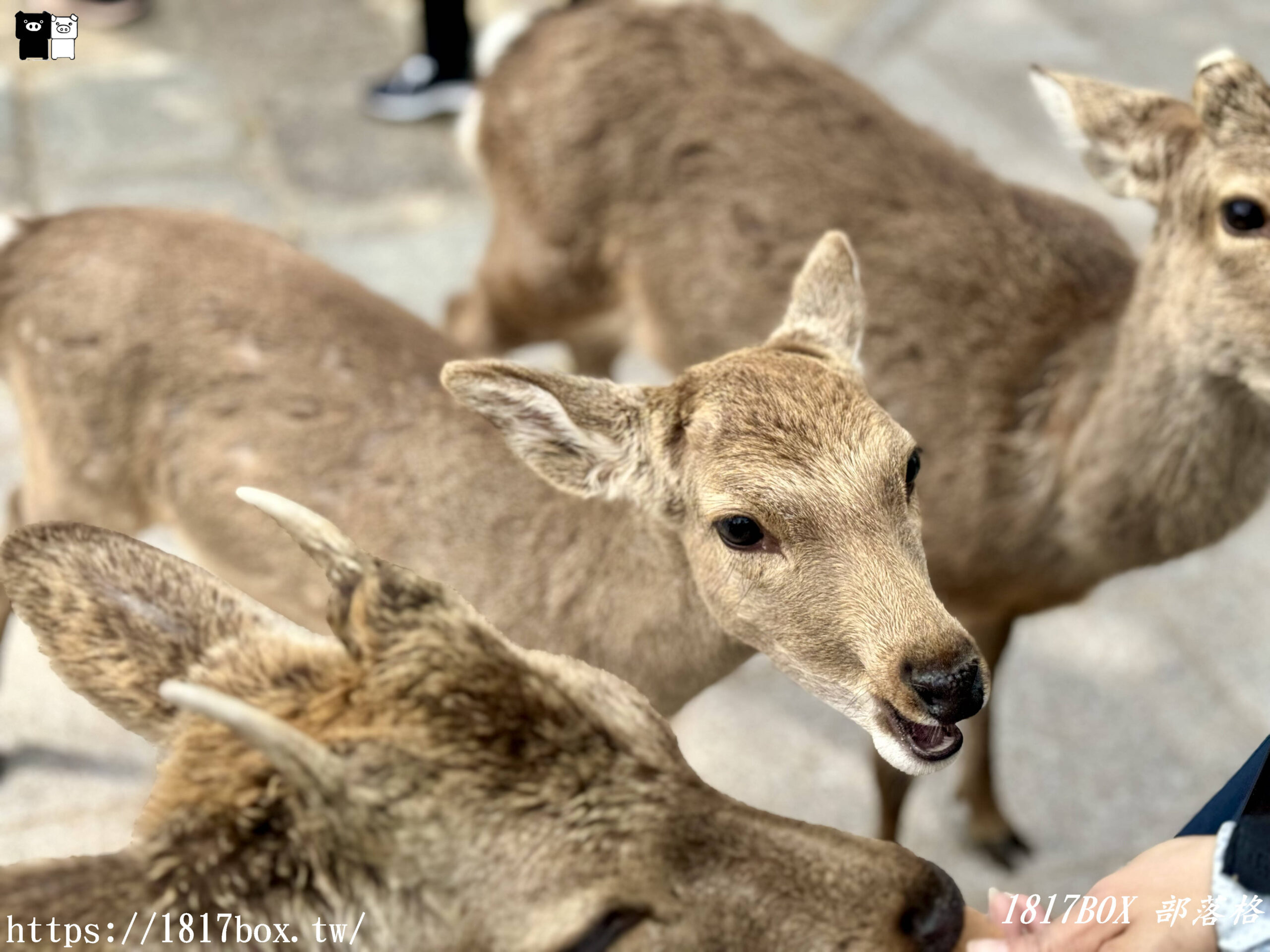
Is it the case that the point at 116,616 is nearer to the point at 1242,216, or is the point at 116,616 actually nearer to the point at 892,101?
the point at 1242,216

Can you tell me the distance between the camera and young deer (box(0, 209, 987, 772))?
8.25 ft

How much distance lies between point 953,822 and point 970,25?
17.0ft

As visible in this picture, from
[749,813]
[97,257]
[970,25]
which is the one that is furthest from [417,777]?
[970,25]

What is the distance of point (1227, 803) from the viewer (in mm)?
2586

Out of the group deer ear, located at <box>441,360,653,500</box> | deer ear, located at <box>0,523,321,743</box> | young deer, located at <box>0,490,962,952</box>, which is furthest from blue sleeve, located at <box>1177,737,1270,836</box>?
deer ear, located at <box>0,523,321,743</box>

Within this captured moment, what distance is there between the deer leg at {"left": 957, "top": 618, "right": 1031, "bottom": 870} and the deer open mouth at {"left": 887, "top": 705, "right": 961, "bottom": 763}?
1707mm

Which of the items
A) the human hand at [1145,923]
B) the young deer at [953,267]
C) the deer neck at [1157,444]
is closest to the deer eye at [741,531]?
the human hand at [1145,923]

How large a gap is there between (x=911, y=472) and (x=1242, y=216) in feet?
3.72

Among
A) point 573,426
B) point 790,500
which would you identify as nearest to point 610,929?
point 790,500

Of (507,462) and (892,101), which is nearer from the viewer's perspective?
(507,462)

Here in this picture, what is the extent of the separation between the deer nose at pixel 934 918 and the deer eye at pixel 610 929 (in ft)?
1.23

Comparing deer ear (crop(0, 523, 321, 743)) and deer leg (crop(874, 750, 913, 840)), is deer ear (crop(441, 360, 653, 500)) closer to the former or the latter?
deer ear (crop(0, 523, 321, 743))

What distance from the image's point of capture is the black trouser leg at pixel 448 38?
6766mm

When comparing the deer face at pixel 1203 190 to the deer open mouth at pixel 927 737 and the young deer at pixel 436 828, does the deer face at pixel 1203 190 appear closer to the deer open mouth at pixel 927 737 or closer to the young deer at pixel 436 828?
the deer open mouth at pixel 927 737
